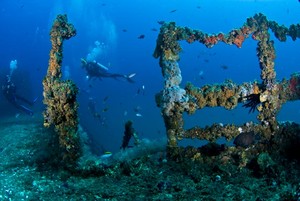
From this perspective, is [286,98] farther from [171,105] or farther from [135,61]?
[135,61]

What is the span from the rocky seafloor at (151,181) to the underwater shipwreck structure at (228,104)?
0.43m

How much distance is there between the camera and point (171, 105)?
625 centimetres

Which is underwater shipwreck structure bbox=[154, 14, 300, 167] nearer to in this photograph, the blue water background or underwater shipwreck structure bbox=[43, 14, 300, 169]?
underwater shipwreck structure bbox=[43, 14, 300, 169]

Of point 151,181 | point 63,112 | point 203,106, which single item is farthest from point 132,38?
point 151,181

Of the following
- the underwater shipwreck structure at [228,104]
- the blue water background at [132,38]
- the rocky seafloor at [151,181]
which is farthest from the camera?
the blue water background at [132,38]

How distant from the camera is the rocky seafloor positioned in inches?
190

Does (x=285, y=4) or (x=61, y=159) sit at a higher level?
(x=285, y=4)

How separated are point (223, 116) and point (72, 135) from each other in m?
35.4

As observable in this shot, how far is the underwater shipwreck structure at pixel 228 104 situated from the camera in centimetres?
626

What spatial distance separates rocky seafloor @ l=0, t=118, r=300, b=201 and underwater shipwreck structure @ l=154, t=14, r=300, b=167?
433mm

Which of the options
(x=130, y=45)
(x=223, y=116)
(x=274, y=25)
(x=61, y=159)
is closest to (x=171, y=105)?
(x=61, y=159)

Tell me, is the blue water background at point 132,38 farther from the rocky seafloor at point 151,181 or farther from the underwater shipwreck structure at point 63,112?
the rocky seafloor at point 151,181

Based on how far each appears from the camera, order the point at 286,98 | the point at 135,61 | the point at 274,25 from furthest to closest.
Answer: the point at 135,61, the point at 274,25, the point at 286,98

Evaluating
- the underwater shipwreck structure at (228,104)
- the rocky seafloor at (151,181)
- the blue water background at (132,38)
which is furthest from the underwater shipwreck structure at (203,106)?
the blue water background at (132,38)
